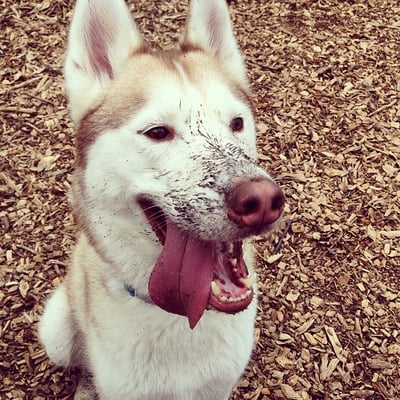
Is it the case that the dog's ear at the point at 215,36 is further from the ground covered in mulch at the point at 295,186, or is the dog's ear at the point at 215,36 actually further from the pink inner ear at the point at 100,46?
the ground covered in mulch at the point at 295,186

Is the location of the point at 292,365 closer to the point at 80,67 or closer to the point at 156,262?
the point at 156,262

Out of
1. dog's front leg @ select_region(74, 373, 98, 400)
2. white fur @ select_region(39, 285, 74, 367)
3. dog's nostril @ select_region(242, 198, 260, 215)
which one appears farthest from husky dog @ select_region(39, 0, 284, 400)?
dog's front leg @ select_region(74, 373, 98, 400)

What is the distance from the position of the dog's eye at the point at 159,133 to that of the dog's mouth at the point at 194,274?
0.23 m

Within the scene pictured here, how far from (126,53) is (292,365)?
192cm

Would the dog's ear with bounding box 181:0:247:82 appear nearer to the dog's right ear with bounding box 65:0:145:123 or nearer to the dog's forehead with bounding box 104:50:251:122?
the dog's forehead with bounding box 104:50:251:122

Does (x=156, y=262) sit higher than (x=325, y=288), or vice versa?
(x=156, y=262)

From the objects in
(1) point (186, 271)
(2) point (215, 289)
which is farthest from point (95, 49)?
(2) point (215, 289)

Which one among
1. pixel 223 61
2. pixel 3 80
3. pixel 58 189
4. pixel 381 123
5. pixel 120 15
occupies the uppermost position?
pixel 120 15

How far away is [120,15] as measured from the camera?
2363mm

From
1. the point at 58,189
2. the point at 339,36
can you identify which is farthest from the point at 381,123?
the point at 58,189

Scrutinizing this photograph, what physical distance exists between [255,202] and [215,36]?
102cm

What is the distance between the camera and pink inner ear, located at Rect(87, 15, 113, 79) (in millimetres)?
2385

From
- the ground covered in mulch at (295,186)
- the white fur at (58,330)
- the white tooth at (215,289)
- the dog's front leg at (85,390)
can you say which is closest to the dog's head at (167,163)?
the white tooth at (215,289)

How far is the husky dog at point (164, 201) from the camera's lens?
1989 millimetres
